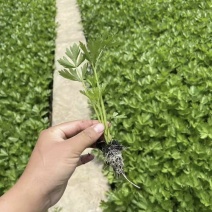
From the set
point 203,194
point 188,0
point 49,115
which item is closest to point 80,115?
point 49,115

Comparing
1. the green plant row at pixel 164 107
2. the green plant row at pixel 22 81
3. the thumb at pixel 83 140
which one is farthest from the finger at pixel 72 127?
the green plant row at pixel 22 81

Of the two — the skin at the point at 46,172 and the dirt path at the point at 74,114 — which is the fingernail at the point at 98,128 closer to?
the skin at the point at 46,172

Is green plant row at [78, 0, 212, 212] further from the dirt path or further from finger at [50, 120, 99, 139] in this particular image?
finger at [50, 120, 99, 139]

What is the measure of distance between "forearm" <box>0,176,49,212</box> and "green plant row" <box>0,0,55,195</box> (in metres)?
1.50

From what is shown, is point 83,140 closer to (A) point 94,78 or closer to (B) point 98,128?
(B) point 98,128

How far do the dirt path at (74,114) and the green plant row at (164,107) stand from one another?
0.53 feet

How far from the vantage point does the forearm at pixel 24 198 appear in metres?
1.89

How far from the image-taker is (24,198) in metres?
1.92

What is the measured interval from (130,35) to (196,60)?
4.52 ft

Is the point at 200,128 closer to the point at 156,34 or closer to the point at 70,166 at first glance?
the point at 70,166

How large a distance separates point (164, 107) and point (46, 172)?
5.69 feet

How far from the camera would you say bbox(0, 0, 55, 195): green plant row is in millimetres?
3656

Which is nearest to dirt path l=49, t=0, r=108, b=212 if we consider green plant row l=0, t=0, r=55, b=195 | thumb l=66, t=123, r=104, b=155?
green plant row l=0, t=0, r=55, b=195

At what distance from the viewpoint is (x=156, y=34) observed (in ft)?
16.5
